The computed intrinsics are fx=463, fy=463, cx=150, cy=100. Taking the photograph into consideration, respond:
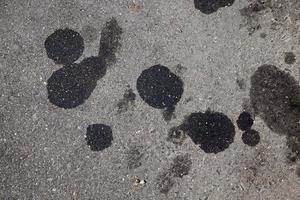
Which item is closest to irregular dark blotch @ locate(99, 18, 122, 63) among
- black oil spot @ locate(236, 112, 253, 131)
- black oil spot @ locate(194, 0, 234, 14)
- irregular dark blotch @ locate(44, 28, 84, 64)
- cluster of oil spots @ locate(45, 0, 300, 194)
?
cluster of oil spots @ locate(45, 0, 300, 194)

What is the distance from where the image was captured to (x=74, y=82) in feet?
11.0

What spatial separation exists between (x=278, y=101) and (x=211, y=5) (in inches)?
33.4

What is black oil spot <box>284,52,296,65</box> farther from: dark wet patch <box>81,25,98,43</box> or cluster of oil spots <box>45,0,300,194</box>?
dark wet patch <box>81,25,98,43</box>

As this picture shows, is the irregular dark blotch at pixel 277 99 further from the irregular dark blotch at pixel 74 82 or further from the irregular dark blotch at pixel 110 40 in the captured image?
the irregular dark blotch at pixel 74 82

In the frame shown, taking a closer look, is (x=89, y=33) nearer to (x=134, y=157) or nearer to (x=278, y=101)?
(x=134, y=157)

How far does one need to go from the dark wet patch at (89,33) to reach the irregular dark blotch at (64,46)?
0.04 metres

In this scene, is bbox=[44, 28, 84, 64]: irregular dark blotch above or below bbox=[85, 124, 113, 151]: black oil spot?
above

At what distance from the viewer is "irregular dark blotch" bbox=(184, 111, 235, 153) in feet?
10.6

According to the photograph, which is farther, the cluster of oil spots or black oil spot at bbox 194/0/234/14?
black oil spot at bbox 194/0/234/14

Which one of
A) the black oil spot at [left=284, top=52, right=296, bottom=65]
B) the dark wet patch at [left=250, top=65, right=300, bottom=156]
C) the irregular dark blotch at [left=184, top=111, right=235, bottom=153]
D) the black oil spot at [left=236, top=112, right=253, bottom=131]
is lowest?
the irregular dark blotch at [left=184, top=111, right=235, bottom=153]

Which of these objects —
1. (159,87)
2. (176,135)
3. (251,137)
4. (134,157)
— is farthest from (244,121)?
(134,157)

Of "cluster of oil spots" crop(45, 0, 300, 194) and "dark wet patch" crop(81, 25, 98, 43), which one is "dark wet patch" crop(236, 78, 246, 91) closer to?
"cluster of oil spots" crop(45, 0, 300, 194)

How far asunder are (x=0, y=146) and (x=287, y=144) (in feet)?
6.60

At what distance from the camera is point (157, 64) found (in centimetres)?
337
